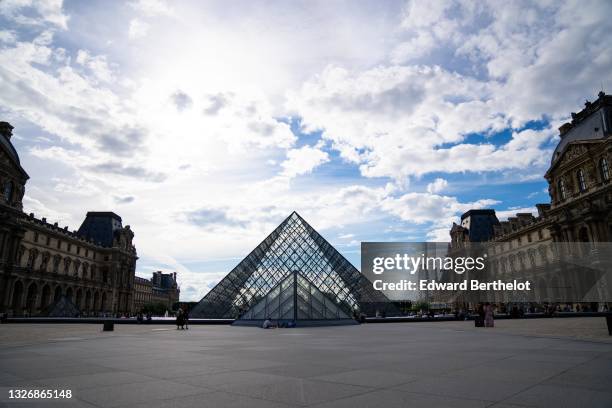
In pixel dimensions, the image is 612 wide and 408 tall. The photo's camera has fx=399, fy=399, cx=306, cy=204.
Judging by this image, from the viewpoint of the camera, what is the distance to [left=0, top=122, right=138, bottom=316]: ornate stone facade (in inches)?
1726

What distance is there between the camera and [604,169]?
3709 cm

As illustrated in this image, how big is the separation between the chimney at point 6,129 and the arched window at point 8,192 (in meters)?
6.14

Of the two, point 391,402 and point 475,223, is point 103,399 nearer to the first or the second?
point 391,402

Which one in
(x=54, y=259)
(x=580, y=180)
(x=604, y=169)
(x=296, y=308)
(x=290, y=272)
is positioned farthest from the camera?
(x=54, y=259)

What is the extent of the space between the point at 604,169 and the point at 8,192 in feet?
203

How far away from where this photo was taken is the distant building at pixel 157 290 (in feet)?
339

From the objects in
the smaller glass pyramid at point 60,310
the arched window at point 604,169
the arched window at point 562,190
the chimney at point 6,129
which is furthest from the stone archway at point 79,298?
the arched window at point 604,169

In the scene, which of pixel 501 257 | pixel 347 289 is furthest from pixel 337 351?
pixel 501 257

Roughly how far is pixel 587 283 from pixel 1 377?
152ft

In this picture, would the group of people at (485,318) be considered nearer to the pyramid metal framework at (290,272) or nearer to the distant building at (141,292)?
the pyramid metal framework at (290,272)

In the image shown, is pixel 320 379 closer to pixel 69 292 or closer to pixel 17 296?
pixel 17 296

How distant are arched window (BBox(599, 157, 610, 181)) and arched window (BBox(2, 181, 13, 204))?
60884 mm

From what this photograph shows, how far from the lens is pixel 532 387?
3.67 meters

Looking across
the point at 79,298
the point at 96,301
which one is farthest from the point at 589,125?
the point at 96,301
